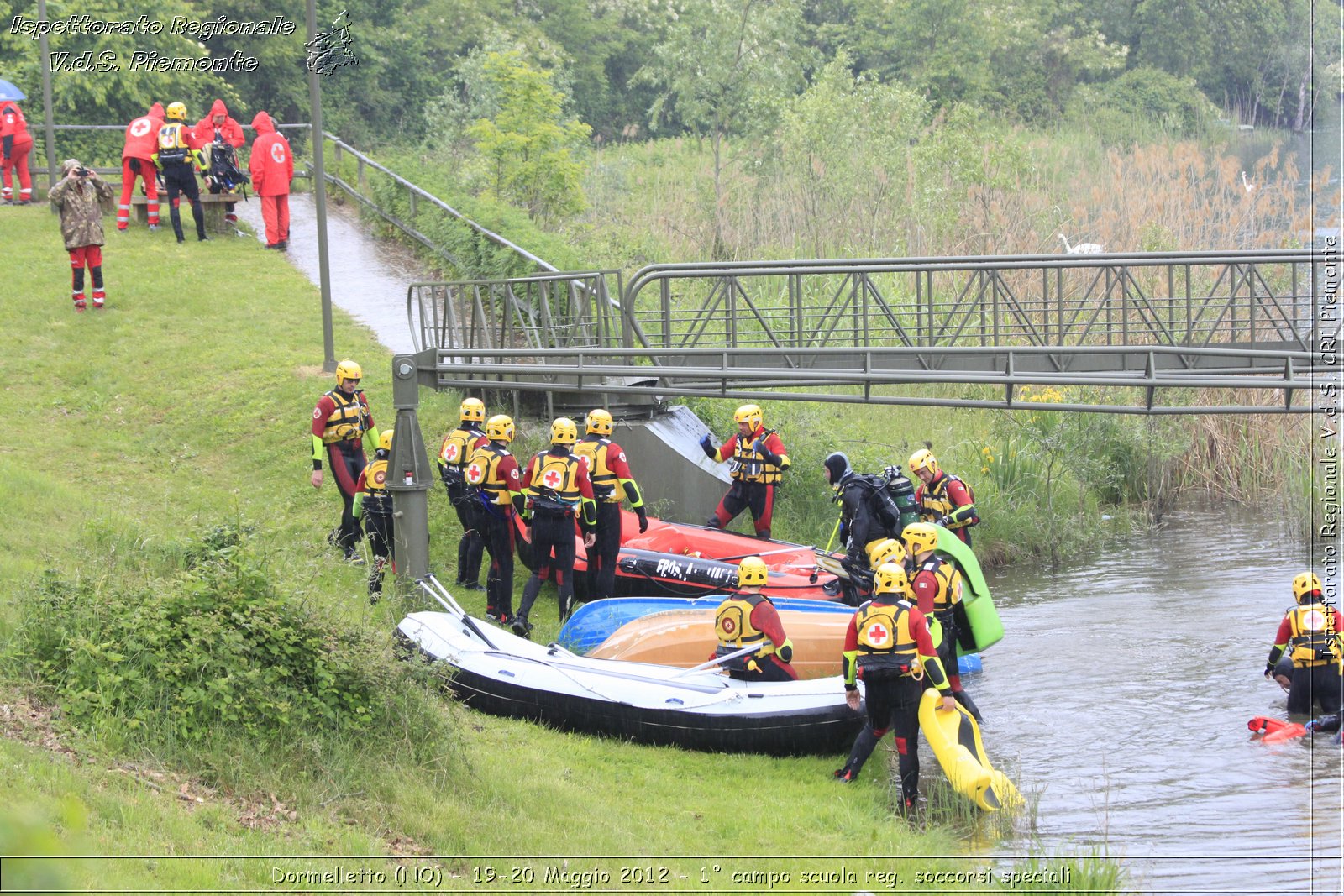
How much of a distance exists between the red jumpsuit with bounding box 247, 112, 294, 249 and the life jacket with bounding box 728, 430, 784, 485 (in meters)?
10.8

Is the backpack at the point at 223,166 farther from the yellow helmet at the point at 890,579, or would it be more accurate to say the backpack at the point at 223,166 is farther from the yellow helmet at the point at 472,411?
the yellow helmet at the point at 890,579

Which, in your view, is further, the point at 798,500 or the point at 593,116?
the point at 593,116

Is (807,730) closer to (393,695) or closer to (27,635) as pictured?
(393,695)

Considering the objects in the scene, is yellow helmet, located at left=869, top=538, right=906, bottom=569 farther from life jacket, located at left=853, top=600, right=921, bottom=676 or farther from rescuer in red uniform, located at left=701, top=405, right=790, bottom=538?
rescuer in red uniform, located at left=701, top=405, right=790, bottom=538

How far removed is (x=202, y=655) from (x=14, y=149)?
1926 cm

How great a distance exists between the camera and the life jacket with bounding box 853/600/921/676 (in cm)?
957

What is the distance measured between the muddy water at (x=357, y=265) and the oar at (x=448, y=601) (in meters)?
6.66

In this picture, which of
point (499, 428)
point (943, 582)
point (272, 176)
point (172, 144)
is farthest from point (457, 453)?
point (172, 144)

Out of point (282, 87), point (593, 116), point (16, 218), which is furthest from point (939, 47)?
point (16, 218)

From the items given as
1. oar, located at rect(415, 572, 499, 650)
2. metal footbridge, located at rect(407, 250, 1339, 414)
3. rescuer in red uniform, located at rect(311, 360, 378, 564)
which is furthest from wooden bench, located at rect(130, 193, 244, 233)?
oar, located at rect(415, 572, 499, 650)

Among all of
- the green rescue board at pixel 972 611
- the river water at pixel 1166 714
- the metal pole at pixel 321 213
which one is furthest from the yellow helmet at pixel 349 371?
the green rescue board at pixel 972 611

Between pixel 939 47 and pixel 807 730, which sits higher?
pixel 939 47

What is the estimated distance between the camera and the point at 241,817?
7.35 meters

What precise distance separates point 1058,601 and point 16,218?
1855 cm
